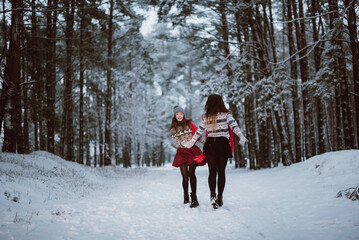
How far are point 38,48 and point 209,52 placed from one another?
9580mm

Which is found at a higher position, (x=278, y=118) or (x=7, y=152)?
(x=278, y=118)

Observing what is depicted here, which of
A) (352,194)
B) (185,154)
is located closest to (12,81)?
(185,154)

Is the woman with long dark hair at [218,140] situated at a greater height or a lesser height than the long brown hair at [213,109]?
lesser

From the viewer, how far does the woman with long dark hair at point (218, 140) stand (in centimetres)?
437

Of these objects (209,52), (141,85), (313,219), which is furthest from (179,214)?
(141,85)

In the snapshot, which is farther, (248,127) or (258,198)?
(248,127)

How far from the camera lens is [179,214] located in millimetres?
3967

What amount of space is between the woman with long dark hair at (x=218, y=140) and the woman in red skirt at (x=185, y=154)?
0.30m

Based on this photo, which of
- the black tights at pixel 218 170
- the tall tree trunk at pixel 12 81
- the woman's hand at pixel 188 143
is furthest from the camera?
the tall tree trunk at pixel 12 81

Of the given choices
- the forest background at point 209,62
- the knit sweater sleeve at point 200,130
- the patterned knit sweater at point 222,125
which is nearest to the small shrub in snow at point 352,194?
the patterned knit sweater at point 222,125

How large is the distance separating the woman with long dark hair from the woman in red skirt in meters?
0.30

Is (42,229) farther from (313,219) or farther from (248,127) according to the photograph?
(248,127)

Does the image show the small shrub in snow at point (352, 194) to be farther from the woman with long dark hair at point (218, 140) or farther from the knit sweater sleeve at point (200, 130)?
the knit sweater sleeve at point (200, 130)

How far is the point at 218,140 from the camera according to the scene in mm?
4402
